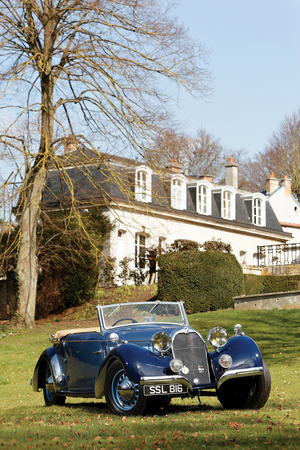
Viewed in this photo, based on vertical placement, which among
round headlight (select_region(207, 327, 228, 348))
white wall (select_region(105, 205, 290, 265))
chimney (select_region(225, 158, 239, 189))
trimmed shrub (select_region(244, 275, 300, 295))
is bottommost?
round headlight (select_region(207, 327, 228, 348))

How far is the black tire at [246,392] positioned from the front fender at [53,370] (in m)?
2.08

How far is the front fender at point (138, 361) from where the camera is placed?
6016 mm

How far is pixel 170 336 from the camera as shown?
638cm

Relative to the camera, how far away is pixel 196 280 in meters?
20.1

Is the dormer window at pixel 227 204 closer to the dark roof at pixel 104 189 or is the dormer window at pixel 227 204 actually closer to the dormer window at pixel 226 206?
the dormer window at pixel 226 206

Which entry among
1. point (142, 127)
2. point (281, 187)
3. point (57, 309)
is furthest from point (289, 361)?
point (281, 187)

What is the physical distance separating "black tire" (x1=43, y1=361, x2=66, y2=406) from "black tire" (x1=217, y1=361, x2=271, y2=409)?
2251 millimetres

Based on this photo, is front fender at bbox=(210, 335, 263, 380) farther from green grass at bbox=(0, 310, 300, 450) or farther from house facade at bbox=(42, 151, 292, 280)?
house facade at bbox=(42, 151, 292, 280)

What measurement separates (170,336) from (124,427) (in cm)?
123

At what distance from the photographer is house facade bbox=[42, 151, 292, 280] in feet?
85.3

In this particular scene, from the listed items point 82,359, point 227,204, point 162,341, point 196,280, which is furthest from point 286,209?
point 162,341

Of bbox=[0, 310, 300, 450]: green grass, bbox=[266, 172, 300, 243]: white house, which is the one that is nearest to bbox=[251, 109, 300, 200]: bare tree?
bbox=[266, 172, 300, 243]: white house

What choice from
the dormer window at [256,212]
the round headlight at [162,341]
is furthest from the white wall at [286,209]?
the round headlight at [162,341]

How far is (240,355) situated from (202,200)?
83.6ft
